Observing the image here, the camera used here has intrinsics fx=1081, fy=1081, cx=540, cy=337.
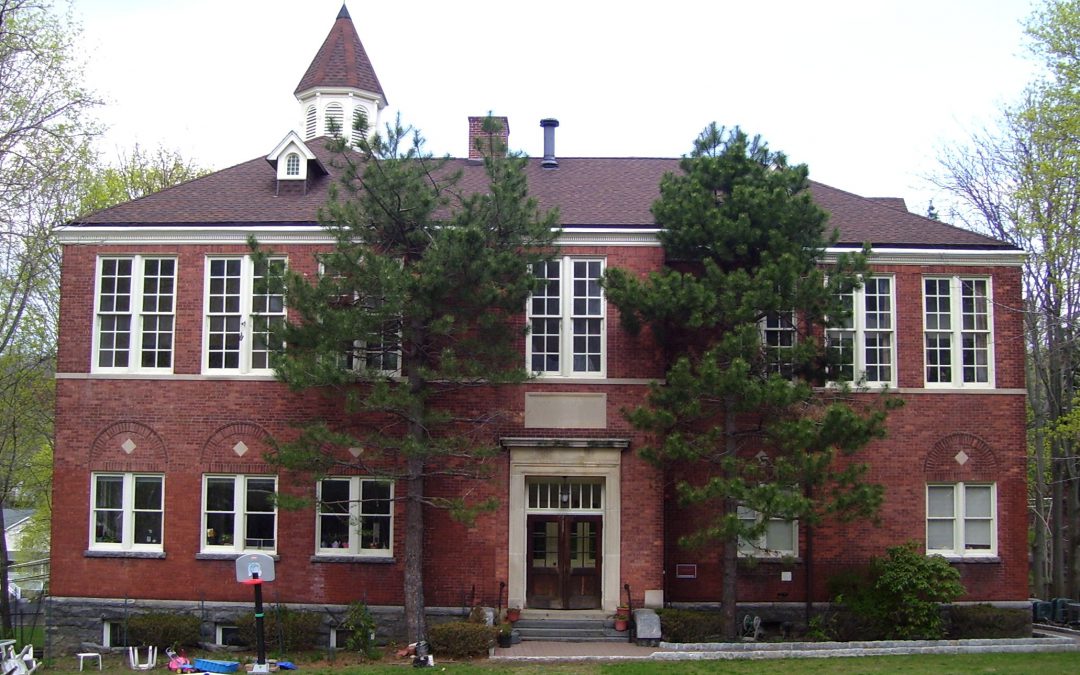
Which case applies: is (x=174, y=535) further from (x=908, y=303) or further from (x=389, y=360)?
(x=908, y=303)

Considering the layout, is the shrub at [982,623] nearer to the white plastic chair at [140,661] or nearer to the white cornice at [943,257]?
the white cornice at [943,257]

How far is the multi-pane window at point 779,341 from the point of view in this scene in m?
19.8

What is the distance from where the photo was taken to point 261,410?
72.9 feet

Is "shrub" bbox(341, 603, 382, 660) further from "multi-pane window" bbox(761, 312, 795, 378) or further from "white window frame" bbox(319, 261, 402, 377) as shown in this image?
"multi-pane window" bbox(761, 312, 795, 378)

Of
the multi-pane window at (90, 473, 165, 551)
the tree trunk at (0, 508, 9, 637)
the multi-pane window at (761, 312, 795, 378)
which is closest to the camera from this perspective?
the multi-pane window at (761, 312, 795, 378)

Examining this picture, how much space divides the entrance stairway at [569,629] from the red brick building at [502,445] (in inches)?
22.7

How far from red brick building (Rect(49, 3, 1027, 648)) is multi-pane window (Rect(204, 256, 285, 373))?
1.6 inches

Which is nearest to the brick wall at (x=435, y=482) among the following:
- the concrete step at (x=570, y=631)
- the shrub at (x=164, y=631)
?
the shrub at (x=164, y=631)

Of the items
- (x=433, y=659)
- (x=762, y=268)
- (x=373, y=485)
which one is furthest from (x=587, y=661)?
(x=762, y=268)

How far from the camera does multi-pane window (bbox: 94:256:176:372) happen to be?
887 inches

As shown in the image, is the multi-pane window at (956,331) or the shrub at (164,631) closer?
the shrub at (164,631)

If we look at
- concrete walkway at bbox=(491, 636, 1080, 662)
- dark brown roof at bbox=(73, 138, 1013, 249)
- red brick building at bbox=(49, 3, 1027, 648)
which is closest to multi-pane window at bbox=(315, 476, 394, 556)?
red brick building at bbox=(49, 3, 1027, 648)

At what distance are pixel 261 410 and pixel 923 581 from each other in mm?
13382

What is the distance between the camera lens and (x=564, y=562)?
2200 cm
